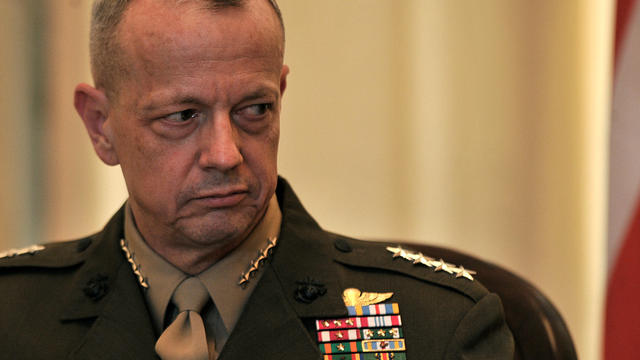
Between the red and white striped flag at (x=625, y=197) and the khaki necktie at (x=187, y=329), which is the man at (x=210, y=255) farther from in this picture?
the red and white striped flag at (x=625, y=197)

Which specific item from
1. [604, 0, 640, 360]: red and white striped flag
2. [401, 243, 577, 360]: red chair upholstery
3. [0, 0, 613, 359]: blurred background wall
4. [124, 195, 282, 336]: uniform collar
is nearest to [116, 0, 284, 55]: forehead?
[124, 195, 282, 336]: uniform collar

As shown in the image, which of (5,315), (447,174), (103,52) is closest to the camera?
(103,52)

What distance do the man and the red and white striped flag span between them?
0.47 metres

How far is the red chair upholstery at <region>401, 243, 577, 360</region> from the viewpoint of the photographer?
164 centimetres

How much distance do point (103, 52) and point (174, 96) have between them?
8.1 inches

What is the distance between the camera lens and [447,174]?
9.04 feet

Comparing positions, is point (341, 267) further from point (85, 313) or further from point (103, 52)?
point (103, 52)

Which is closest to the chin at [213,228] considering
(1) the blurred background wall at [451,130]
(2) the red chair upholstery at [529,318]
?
(2) the red chair upholstery at [529,318]

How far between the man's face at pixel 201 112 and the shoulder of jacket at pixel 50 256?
1.16 feet

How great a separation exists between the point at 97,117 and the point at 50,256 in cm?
38

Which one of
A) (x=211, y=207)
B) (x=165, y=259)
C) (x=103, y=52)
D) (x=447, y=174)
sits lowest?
(x=447, y=174)

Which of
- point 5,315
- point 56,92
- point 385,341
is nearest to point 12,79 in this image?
point 56,92

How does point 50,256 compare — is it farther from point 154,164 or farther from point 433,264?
point 433,264

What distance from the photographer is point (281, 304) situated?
1.56 meters
